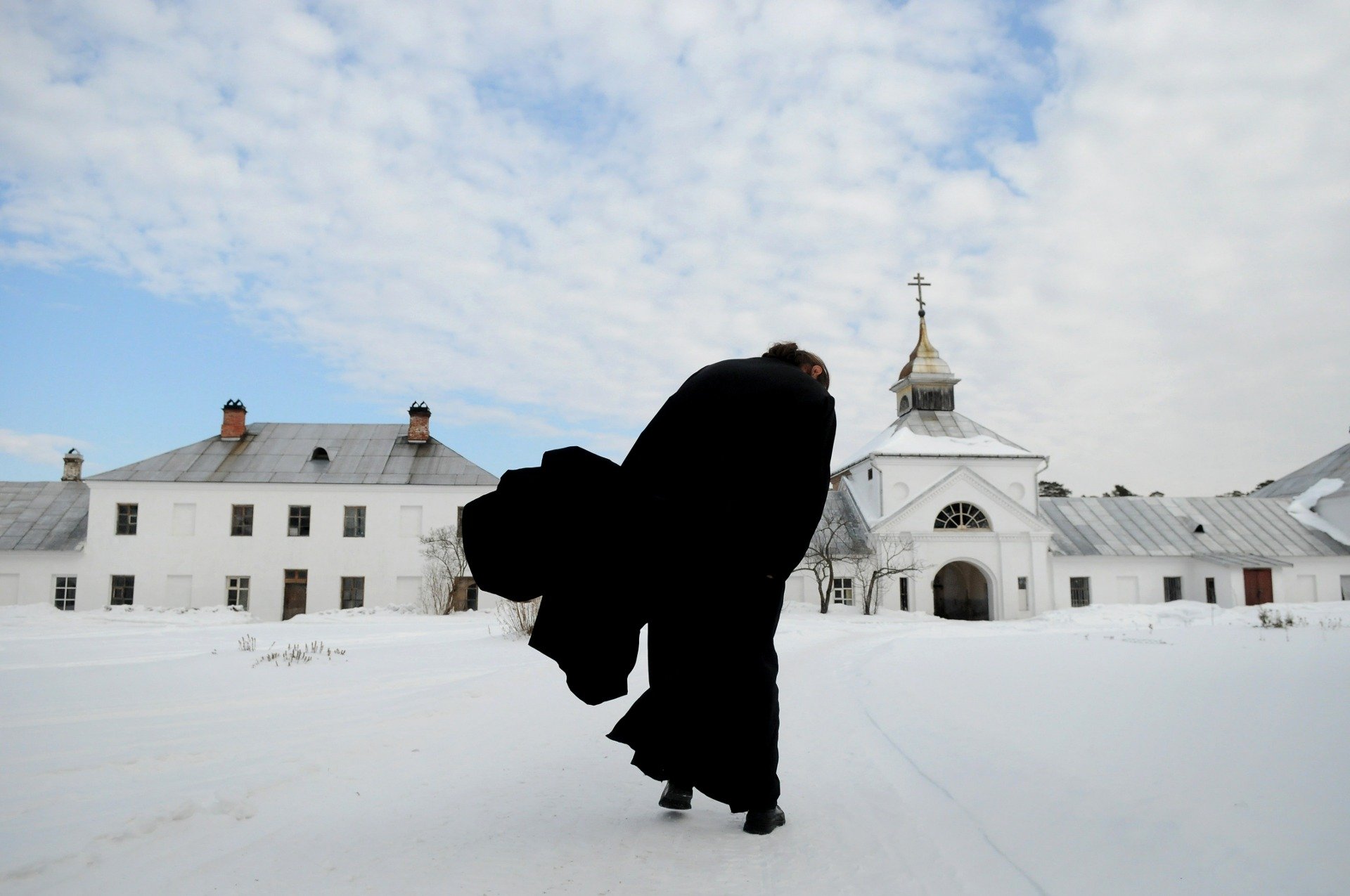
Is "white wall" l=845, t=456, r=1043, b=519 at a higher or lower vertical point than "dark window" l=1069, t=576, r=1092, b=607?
higher

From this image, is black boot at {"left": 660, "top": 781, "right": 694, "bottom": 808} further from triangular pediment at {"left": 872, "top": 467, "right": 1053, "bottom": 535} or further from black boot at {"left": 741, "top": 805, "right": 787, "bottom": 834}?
triangular pediment at {"left": 872, "top": 467, "right": 1053, "bottom": 535}

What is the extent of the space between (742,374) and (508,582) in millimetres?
1190

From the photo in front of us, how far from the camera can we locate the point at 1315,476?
40.4m

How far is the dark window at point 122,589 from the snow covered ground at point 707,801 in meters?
29.5

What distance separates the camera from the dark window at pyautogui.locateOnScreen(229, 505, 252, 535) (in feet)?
103

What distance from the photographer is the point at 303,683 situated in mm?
6719

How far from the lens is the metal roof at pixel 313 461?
1249 inches

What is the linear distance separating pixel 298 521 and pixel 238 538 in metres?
2.20

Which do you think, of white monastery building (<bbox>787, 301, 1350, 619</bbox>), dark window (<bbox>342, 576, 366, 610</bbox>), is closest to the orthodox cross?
white monastery building (<bbox>787, 301, 1350, 619</bbox>)

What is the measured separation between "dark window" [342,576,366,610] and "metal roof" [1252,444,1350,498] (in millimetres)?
40919

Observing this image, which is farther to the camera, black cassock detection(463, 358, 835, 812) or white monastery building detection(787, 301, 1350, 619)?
white monastery building detection(787, 301, 1350, 619)

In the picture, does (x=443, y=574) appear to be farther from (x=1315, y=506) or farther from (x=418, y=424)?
(x=1315, y=506)

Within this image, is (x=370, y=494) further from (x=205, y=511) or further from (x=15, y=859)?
(x=15, y=859)

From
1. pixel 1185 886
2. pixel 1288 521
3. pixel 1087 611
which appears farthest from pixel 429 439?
pixel 1288 521
